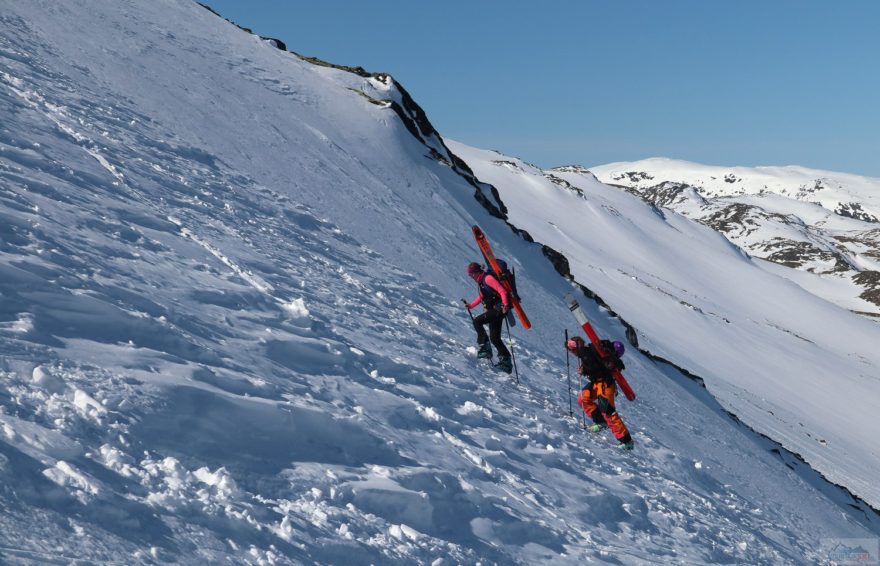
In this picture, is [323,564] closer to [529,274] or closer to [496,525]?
[496,525]

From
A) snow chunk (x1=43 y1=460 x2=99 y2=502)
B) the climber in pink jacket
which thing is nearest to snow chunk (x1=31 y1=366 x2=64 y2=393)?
snow chunk (x1=43 y1=460 x2=99 y2=502)

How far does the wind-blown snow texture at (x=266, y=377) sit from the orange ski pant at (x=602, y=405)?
0.45 m

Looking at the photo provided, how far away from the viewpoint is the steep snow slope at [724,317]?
94.3 ft

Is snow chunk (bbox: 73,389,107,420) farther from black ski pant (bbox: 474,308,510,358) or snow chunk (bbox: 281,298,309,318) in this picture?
black ski pant (bbox: 474,308,510,358)

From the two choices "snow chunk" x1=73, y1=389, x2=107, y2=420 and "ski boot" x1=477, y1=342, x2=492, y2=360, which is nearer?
"snow chunk" x1=73, y1=389, x2=107, y2=420

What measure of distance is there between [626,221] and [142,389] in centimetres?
7053

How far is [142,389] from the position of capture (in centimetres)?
655

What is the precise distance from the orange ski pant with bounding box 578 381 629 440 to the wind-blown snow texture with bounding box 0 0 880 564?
45 centimetres

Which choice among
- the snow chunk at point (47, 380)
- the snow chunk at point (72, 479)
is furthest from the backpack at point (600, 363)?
the snow chunk at point (72, 479)

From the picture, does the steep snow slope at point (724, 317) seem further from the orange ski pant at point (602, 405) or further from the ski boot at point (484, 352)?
the ski boot at point (484, 352)

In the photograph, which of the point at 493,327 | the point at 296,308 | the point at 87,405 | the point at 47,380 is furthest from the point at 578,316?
the point at 47,380

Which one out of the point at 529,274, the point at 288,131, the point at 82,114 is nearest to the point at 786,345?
the point at 529,274

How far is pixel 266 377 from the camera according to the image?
26.6 feet

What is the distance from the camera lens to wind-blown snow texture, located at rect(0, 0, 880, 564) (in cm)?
580
